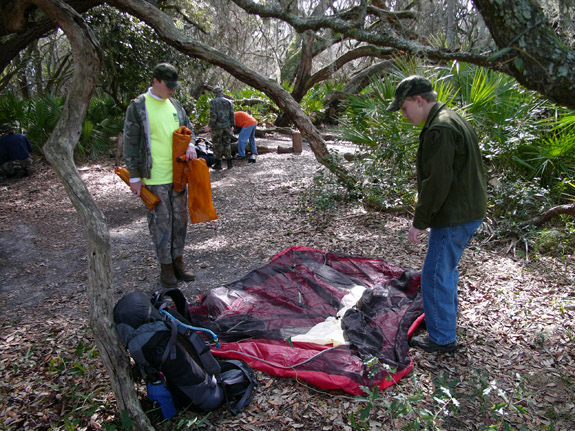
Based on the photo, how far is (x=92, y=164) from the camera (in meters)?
11.2

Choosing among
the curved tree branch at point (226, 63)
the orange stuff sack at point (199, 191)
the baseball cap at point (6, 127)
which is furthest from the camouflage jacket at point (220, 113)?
the orange stuff sack at point (199, 191)

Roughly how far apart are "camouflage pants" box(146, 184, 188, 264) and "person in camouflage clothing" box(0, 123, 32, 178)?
7.94m

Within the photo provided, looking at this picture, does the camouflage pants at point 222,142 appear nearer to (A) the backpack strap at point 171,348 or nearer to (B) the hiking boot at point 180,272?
(B) the hiking boot at point 180,272

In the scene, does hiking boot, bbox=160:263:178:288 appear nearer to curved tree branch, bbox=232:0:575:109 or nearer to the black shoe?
the black shoe

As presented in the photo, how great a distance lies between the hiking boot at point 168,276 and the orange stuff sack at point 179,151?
850mm

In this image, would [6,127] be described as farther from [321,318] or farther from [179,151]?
[321,318]

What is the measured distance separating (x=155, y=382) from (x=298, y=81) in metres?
13.2

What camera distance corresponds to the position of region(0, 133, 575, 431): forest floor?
2.59 meters

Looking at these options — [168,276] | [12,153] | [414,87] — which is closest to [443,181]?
[414,87]

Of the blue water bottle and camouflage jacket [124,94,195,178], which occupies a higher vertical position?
camouflage jacket [124,94,195,178]

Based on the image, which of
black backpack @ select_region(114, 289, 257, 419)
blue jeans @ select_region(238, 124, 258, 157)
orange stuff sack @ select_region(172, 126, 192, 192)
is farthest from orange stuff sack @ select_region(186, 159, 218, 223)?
blue jeans @ select_region(238, 124, 258, 157)

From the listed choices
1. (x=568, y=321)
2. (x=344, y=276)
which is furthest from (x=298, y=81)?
(x=568, y=321)

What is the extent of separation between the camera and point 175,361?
8.16 feet

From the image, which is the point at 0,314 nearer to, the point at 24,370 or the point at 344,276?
the point at 24,370
